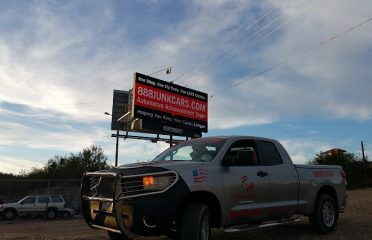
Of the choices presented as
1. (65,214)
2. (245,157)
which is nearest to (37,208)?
(65,214)

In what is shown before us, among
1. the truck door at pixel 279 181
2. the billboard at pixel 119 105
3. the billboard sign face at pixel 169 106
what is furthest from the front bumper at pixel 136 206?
the billboard at pixel 119 105

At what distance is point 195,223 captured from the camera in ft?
23.3

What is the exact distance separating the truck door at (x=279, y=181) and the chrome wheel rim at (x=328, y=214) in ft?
3.66

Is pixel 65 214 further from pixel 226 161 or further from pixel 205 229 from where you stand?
pixel 205 229

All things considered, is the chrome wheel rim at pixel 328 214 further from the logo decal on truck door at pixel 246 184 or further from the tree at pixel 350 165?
the tree at pixel 350 165

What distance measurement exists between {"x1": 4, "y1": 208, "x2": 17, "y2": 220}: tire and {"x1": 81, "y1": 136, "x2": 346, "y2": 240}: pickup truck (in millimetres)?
22791

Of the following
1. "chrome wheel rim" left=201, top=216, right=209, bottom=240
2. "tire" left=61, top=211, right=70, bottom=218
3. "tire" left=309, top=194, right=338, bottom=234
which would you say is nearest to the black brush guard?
"chrome wheel rim" left=201, top=216, right=209, bottom=240

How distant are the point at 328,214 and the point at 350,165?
111 feet

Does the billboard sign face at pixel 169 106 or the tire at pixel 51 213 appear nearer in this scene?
the tire at pixel 51 213

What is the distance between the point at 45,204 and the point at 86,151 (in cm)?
2919

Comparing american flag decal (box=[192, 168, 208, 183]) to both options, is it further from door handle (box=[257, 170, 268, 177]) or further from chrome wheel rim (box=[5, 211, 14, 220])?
chrome wheel rim (box=[5, 211, 14, 220])

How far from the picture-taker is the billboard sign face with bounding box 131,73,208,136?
28.7 metres

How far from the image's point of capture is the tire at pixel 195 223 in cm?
703

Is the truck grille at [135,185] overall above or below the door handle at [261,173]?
below
